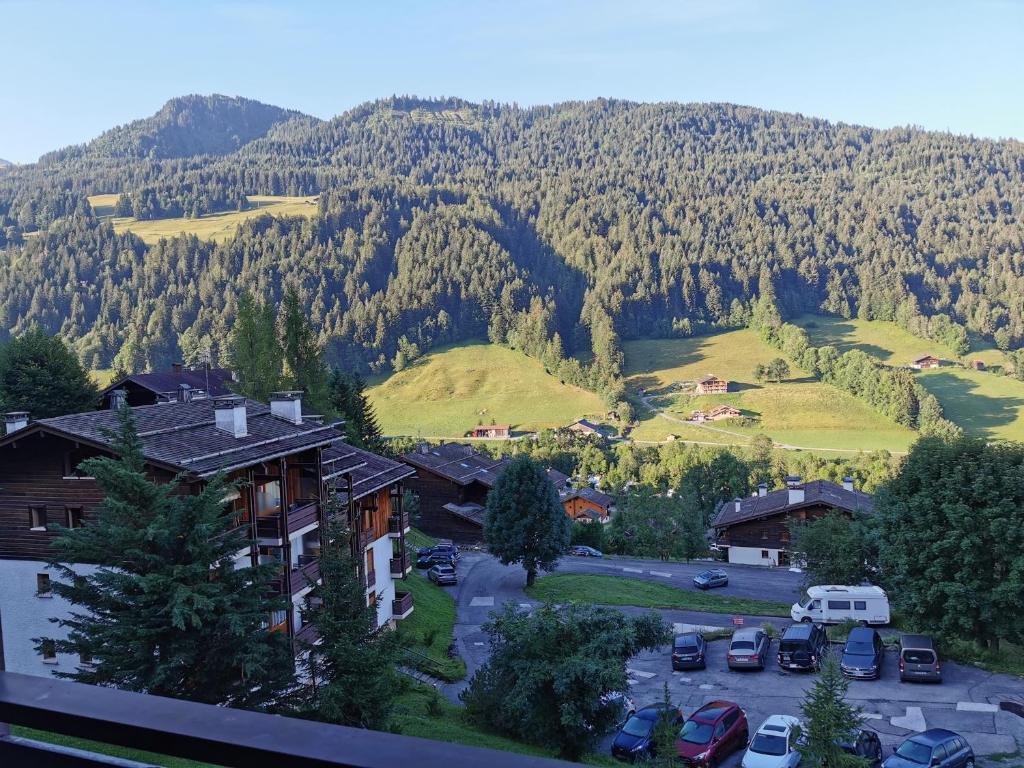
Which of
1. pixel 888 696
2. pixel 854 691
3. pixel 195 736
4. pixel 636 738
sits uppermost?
pixel 195 736

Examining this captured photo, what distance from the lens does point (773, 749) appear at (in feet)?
58.6

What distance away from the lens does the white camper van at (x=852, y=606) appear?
31422 millimetres

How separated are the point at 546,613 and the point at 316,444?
8104mm

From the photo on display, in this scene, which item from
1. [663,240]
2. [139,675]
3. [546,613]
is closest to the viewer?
[139,675]

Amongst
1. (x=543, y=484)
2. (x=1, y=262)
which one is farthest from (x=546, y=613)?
(x=1, y=262)

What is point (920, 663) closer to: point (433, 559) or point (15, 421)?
point (433, 559)

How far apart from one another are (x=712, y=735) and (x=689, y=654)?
26.3 feet

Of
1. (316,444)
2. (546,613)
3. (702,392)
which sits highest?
(316,444)

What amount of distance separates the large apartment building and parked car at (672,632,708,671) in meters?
11.9

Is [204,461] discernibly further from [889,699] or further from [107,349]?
[107,349]

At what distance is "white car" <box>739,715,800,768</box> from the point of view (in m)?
17.5

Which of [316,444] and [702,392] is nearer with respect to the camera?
[316,444]

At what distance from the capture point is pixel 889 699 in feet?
75.5

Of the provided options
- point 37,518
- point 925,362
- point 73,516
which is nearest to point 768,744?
point 73,516
